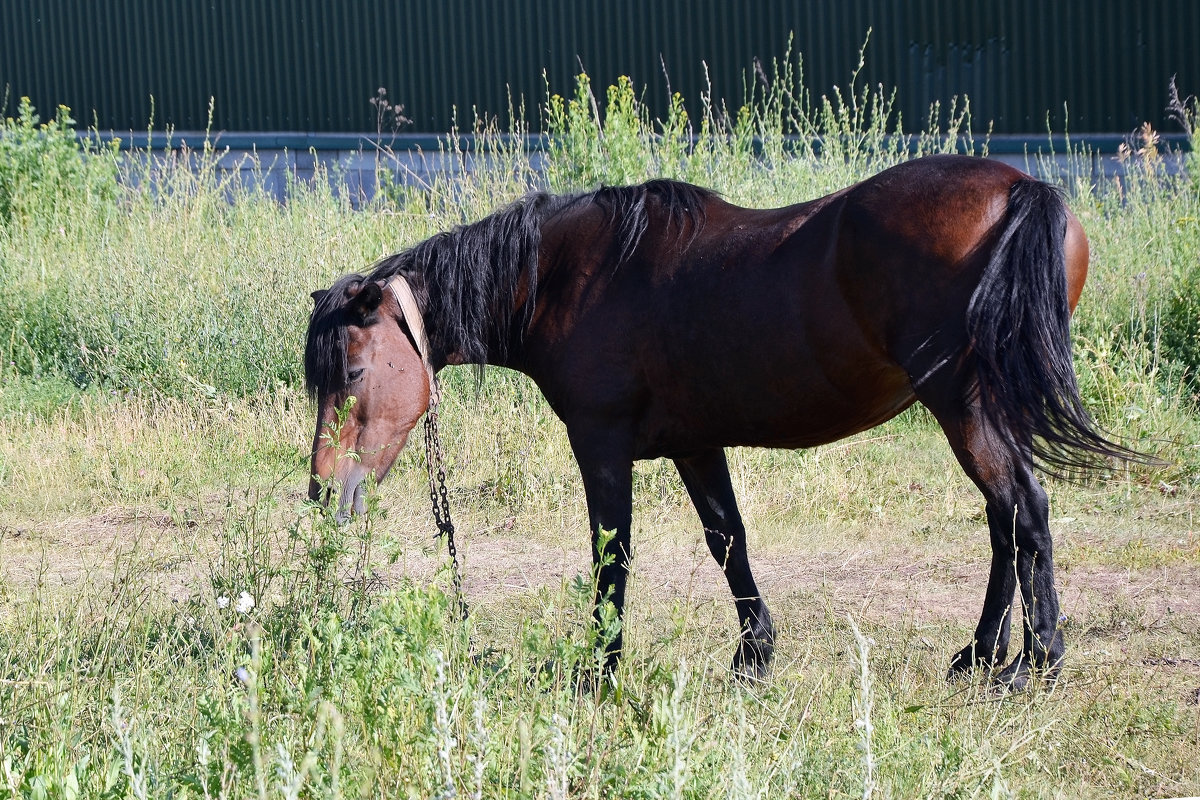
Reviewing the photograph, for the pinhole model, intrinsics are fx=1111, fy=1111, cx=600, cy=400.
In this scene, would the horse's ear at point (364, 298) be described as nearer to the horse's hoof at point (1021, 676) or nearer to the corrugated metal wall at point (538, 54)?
the horse's hoof at point (1021, 676)

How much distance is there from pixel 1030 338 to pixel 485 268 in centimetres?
212

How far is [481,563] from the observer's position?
5.87m

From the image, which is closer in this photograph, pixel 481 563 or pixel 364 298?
pixel 364 298

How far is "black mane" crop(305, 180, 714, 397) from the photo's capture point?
434 cm

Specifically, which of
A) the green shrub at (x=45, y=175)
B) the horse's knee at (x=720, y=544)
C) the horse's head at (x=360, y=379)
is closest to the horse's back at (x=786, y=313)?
the horse's knee at (x=720, y=544)

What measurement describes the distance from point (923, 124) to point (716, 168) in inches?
244

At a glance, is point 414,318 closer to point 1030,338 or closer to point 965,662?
point 1030,338

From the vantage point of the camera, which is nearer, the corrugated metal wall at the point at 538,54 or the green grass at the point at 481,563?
the green grass at the point at 481,563

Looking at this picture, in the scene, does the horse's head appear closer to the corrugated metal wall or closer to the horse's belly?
the horse's belly

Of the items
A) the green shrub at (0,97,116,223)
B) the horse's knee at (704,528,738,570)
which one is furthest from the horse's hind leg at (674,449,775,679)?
the green shrub at (0,97,116,223)

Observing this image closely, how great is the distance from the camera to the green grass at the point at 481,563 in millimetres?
2699

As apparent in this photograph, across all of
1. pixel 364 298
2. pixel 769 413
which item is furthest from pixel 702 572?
pixel 364 298

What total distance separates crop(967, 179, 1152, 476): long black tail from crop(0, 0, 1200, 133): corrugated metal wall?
33.4 feet

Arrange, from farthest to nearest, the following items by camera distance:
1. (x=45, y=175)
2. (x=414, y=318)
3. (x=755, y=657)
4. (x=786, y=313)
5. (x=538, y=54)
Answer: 1. (x=538, y=54)
2. (x=45, y=175)
3. (x=414, y=318)
4. (x=755, y=657)
5. (x=786, y=313)
